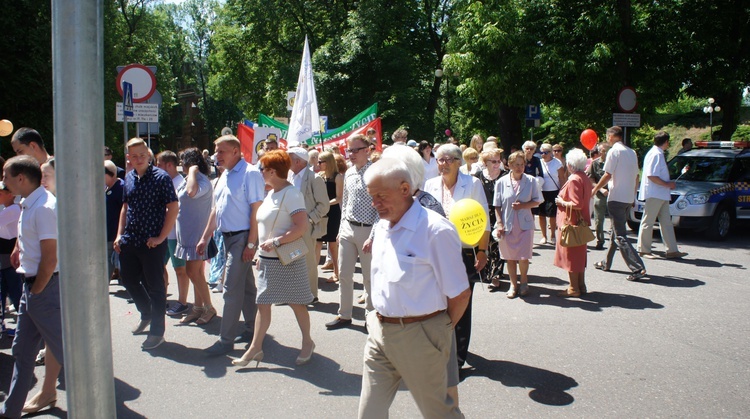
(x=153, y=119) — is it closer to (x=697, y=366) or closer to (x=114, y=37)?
(x=697, y=366)

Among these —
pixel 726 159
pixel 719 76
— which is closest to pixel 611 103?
pixel 719 76

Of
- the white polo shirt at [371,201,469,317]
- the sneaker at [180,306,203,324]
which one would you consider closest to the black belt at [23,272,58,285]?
the white polo shirt at [371,201,469,317]

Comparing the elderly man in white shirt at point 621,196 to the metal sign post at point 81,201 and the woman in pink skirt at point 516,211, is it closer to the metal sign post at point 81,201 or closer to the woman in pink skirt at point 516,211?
the woman in pink skirt at point 516,211

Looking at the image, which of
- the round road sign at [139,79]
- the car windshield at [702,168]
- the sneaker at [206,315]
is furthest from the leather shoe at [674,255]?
the round road sign at [139,79]

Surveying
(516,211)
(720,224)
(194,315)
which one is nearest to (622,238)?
(516,211)

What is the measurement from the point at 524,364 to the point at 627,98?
10.6 m

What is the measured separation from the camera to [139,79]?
10828 mm

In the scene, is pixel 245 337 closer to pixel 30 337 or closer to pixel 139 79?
pixel 30 337

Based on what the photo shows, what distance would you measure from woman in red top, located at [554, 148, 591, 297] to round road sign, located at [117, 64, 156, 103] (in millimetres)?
6942

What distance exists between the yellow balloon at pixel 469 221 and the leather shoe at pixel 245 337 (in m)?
2.72

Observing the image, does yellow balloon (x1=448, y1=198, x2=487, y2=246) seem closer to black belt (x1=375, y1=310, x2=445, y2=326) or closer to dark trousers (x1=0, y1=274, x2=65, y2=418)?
black belt (x1=375, y1=310, x2=445, y2=326)

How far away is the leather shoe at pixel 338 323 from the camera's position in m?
6.62

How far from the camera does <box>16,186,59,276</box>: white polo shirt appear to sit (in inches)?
169

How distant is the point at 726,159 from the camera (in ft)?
41.6
